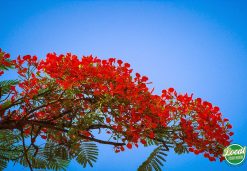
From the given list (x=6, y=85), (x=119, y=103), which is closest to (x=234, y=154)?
(x=119, y=103)

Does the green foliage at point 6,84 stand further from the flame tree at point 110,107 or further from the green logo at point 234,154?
the green logo at point 234,154

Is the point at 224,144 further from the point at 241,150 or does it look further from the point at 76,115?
the point at 76,115

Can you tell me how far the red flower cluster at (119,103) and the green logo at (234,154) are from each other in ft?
0.28

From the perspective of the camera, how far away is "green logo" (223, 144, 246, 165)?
4801 millimetres

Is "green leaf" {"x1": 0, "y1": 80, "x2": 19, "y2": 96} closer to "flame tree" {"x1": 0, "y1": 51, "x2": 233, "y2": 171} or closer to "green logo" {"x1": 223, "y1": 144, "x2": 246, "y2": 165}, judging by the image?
"flame tree" {"x1": 0, "y1": 51, "x2": 233, "y2": 171}

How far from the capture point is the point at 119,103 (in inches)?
175

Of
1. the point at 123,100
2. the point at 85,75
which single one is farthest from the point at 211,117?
the point at 85,75

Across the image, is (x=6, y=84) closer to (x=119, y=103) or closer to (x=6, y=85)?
(x=6, y=85)

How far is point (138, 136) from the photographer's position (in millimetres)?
4566

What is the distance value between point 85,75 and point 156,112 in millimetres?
1029

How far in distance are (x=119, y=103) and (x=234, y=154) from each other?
183cm

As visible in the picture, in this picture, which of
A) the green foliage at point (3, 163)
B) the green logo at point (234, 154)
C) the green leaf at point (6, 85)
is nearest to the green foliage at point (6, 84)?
the green leaf at point (6, 85)

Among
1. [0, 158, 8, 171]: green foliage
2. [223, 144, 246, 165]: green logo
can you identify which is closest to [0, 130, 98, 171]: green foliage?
[0, 158, 8, 171]: green foliage

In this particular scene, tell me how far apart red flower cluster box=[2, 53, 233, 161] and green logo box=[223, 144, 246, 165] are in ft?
0.28
